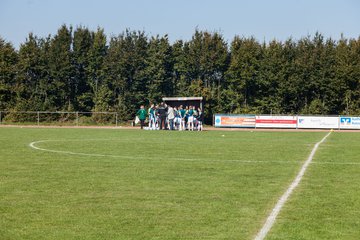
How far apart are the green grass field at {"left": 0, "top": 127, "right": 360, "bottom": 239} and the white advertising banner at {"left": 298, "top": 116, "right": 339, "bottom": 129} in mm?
37136

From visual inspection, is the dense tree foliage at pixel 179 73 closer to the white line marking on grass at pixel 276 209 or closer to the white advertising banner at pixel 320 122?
the white advertising banner at pixel 320 122

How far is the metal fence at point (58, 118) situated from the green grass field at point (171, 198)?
40.8 m

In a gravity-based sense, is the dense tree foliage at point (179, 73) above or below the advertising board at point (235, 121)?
above

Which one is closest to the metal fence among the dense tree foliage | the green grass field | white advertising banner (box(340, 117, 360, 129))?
the dense tree foliage

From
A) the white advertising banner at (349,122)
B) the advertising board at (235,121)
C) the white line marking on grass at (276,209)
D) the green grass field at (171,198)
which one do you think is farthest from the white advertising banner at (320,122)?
the white line marking on grass at (276,209)

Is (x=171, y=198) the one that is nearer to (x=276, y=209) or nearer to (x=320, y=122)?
(x=276, y=209)

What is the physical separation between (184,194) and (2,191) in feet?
10.3

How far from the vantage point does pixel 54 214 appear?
8.33 meters

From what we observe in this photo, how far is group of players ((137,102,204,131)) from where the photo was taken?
46.2 meters

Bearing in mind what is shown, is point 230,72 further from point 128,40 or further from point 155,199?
point 155,199

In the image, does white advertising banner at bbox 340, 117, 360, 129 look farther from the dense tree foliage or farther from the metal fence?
the metal fence

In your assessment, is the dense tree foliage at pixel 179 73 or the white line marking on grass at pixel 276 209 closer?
the white line marking on grass at pixel 276 209

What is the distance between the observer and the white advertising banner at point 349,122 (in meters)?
53.1

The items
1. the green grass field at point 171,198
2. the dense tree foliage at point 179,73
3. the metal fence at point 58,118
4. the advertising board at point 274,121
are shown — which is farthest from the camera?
the dense tree foliage at point 179,73
